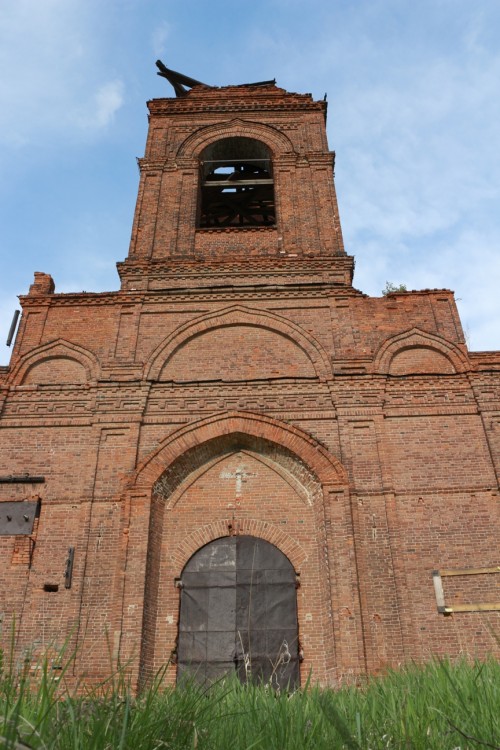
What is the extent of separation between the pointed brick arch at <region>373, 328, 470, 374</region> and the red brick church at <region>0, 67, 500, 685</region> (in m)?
0.03

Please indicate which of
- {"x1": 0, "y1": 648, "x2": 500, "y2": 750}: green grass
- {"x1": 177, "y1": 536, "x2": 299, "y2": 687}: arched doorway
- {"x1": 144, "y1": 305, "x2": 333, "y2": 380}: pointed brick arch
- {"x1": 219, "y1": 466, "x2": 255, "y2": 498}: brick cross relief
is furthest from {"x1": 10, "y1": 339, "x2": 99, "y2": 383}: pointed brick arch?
{"x1": 0, "y1": 648, "x2": 500, "y2": 750}: green grass

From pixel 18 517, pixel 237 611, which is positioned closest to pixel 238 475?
pixel 237 611

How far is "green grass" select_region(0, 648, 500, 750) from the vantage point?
1.79 metres

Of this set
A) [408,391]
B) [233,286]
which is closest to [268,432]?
[408,391]

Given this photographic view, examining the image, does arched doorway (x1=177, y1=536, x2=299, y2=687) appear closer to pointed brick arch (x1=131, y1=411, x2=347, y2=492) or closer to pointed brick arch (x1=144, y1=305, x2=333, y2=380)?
pointed brick arch (x1=131, y1=411, x2=347, y2=492)

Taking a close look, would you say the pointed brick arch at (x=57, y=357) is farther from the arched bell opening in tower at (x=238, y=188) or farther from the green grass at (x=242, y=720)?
the green grass at (x=242, y=720)

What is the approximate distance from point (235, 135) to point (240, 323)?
6.27m

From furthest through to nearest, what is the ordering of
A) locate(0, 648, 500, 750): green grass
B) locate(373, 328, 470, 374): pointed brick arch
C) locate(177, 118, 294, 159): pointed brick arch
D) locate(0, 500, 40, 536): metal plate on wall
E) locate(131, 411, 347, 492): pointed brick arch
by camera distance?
locate(177, 118, 294, 159): pointed brick arch
locate(373, 328, 470, 374): pointed brick arch
locate(131, 411, 347, 492): pointed brick arch
locate(0, 500, 40, 536): metal plate on wall
locate(0, 648, 500, 750): green grass

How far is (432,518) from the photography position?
8.95 meters

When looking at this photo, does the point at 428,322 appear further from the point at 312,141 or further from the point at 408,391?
the point at 312,141

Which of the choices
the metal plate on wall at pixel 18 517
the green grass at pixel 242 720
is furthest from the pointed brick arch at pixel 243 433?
the green grass at pixel 242 720

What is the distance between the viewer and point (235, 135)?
1503 centimetres

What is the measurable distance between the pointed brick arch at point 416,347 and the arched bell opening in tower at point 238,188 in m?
5.52

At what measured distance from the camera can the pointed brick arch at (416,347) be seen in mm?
10469
